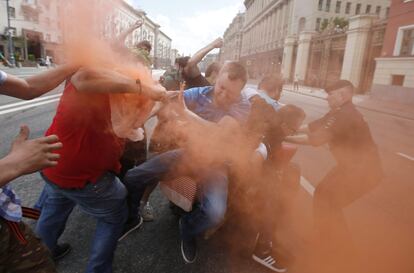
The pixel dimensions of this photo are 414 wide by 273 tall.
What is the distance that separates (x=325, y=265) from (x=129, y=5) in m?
2.60

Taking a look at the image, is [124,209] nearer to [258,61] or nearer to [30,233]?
[30,233]

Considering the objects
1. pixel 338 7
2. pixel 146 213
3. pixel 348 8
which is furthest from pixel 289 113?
pixel 338 7

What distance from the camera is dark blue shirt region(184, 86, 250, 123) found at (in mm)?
3090

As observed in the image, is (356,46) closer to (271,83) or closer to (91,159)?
(271,83)

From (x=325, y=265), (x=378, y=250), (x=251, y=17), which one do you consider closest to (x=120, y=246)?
(x=325, y=265)

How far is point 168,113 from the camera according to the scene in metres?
2.83

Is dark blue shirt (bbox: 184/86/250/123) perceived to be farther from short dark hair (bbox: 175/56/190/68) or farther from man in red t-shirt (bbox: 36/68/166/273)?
short dark hair (bbox: 175/56/190/68)

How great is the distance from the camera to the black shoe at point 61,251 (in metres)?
2.37

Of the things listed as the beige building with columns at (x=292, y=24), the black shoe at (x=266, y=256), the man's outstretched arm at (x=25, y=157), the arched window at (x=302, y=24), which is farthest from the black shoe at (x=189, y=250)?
the arched window at (x=302, y=24)

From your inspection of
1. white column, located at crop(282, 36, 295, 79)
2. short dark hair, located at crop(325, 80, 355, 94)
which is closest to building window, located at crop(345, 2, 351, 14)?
white column, located at crop(282, 36, 295, 79)

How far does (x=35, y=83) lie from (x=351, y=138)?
2633mm

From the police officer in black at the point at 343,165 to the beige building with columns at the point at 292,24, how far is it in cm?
1118

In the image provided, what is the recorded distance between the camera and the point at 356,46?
24.1 metres

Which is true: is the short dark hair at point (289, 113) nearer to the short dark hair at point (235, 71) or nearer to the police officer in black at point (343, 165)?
the police officer in black at point (343, 165)
